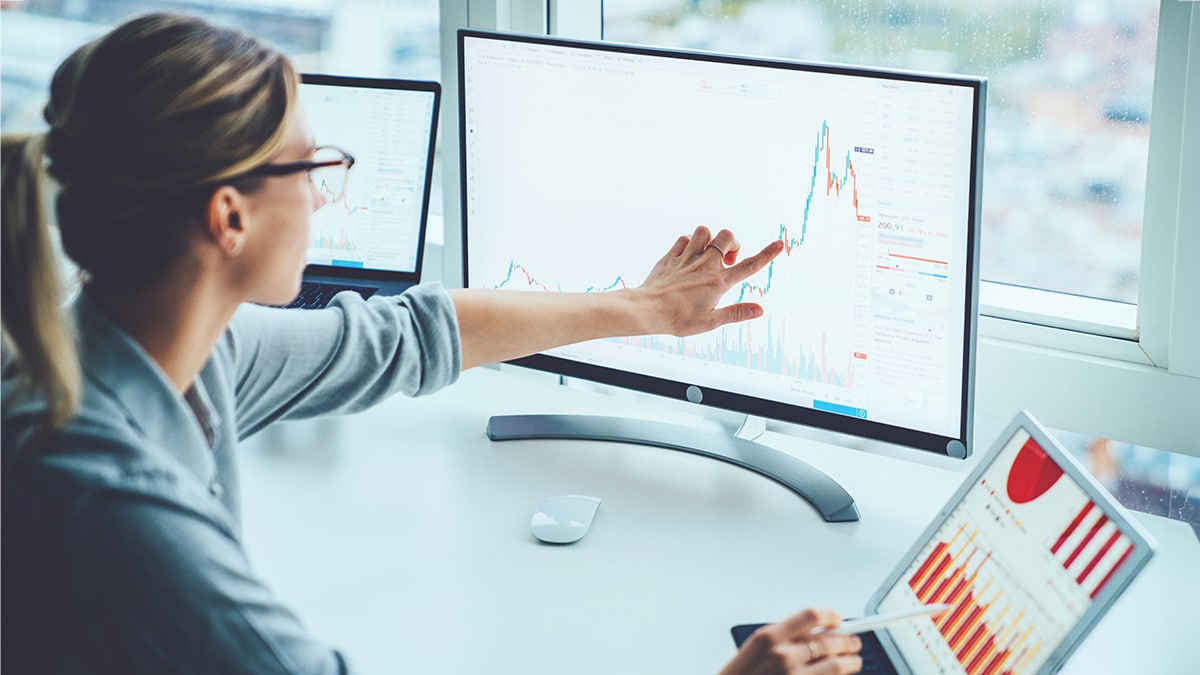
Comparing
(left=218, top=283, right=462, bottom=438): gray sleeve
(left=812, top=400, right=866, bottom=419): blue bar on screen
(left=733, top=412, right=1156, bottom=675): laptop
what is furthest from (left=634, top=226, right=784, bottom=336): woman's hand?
(left=733, top=412, right=1156, bottom=675): laptop

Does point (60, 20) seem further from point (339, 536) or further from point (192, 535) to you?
point (192, 535)

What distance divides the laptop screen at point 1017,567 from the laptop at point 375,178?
2.80ft

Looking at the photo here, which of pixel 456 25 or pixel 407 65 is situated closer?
pixel 456 25

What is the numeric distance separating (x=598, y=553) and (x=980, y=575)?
0.39 metres

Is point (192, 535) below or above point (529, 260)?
below

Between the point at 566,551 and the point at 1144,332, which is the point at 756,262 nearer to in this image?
the point at 566,551

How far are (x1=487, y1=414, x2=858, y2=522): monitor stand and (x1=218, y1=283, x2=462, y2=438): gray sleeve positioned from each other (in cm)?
21

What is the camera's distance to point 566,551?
1.23 m

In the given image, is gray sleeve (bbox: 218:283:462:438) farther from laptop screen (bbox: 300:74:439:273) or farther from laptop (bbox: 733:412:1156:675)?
laptop (bbox: 733:412:1156:675)

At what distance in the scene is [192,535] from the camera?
849mm

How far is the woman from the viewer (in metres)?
0.83

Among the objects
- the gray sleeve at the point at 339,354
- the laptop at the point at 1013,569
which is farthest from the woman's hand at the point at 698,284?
the laptop at the point at 1013,569

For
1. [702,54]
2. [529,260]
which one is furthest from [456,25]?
[702,54]

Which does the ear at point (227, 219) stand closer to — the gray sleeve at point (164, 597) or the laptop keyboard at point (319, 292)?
the gray sleeve at point (164, 597)
